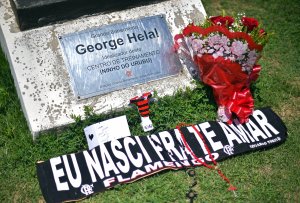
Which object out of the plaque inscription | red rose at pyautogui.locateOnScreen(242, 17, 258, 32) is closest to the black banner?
the plaque inscription

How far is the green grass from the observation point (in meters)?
3.80

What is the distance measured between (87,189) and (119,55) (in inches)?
59.2

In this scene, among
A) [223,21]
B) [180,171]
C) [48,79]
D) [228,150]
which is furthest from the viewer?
[223,21]

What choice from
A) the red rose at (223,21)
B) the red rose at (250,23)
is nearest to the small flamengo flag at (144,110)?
the red rose at (223,21)

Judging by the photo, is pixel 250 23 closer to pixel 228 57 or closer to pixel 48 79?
pixel 228 57

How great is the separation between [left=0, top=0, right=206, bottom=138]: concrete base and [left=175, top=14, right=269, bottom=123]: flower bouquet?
420 millimetres

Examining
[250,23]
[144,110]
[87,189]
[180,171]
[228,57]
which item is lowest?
[180,171]

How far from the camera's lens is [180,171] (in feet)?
13.1

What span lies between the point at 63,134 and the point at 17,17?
4.30 ft

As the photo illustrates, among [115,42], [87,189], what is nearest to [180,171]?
[87,189]

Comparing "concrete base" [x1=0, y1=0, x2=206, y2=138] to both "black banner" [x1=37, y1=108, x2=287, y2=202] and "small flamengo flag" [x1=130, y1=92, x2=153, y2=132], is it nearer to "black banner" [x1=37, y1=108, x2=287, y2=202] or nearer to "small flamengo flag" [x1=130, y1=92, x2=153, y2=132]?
"small flamengo flag" [x1=130, y1=92, x2=153, y2=132]

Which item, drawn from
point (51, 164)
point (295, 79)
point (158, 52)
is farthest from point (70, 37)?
point (295, 79)

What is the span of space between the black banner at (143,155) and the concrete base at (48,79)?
458mm

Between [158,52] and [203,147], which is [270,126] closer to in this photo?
[203,147]
